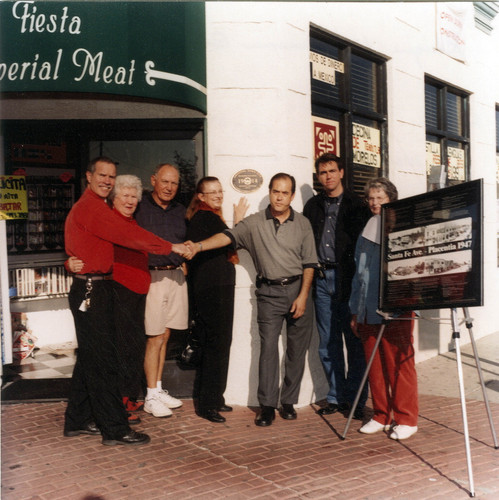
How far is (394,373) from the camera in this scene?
4473 millimetres

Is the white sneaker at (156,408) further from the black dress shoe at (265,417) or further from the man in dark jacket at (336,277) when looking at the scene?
the man in dark jacket at (336,277)

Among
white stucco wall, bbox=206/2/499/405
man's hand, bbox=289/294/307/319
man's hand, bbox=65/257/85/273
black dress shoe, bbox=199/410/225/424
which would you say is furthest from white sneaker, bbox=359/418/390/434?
man's hand, bbox=65/257/85/273

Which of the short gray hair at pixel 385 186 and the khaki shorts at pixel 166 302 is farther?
the khaki shorts at pixel 166 302

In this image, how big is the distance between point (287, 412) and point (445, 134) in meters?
5.27

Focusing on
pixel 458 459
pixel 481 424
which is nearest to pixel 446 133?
pixel 481 424

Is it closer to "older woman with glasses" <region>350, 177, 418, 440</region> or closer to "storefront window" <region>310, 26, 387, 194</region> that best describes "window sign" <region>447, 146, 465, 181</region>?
"storefront window" <region>310, 26, 387, 194</region>

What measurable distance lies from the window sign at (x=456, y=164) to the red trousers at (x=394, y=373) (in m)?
4.74

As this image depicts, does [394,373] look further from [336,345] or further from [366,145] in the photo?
[366,145]

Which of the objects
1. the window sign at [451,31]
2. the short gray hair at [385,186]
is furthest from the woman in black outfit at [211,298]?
the window sign at [451,31]

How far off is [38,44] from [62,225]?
305 cm

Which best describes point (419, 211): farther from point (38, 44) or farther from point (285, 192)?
point (38, 44)

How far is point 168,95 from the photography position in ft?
16.5

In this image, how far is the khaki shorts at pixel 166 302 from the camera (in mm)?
4930

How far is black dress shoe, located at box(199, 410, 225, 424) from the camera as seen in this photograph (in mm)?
4855
